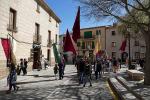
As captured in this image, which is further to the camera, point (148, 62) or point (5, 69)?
point (5, 69)

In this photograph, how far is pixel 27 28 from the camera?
96.7 feet

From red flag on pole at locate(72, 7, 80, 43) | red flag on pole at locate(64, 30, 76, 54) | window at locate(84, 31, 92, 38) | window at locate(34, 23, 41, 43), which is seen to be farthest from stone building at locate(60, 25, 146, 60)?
red flag on pole at locate(64, 30, 76, 54)

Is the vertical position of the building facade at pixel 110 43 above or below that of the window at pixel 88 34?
below

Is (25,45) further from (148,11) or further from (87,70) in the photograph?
(148,11)

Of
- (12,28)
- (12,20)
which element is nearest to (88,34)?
(12,20)

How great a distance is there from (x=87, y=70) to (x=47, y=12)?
2259 cm

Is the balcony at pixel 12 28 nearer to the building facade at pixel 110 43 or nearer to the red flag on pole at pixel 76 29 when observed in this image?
the red flag on pole at pixel 76 29

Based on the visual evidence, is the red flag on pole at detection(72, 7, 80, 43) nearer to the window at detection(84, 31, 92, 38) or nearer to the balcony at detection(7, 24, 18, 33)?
the balcony at detection(7, 24, 18, 33)

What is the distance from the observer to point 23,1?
90.6 feet

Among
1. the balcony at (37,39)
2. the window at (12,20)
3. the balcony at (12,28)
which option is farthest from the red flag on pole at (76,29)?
the balcony at (37,39)

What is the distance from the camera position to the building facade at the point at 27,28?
2270cm

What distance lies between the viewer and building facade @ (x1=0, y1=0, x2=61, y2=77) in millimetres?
22703

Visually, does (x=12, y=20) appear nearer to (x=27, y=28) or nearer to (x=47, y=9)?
(x=27, y=28)

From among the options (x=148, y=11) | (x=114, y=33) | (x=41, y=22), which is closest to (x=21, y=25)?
(x=41, y=22)
